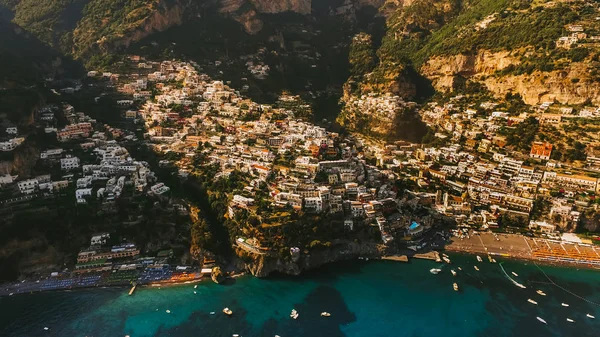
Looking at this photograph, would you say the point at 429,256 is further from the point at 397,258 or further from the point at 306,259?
the point at 306,259

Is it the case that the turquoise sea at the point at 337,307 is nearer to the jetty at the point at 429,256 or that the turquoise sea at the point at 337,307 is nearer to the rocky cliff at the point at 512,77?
the jetty at the point at 429,256

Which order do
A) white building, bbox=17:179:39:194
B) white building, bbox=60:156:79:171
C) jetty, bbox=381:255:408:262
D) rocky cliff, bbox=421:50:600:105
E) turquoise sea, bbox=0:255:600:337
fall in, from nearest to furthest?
turquoise sea, bbox=0:255:600:337
jetty, bbox=381:255:408:262
white building, bbox=17:179:39:194
white building, bbox=60:156:79:171
rocky cliff, bbox=421:50:600:105

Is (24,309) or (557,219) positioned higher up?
(557,219)

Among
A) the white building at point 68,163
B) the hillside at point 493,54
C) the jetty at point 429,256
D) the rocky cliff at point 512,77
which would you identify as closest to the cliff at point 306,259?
the jetty at point 429,256

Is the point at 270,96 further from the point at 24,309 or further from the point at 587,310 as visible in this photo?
the point at 587,310

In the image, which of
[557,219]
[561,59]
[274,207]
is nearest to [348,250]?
[274,207]

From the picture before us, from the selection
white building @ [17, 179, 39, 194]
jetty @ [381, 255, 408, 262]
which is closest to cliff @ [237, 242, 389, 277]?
jetty @ [381, 255, 408, 262]

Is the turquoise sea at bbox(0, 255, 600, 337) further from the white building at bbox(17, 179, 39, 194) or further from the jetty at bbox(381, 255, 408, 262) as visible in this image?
the white building at bbox(17, 179, 39, 194)

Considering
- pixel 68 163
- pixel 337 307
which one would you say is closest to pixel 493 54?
pixel 337 307
